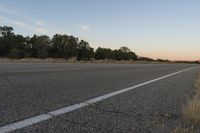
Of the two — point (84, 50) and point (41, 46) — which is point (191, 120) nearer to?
point (41, 46)

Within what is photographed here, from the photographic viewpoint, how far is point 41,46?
79.8 m

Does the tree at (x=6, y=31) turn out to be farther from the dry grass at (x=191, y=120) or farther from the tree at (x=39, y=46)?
the dry grass at (x=191, y=120)

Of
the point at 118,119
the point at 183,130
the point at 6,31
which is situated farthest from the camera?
the point at 6,31

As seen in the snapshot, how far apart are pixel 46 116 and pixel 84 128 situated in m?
0.74

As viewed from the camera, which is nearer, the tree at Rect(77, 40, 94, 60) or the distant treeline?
the distant treeline

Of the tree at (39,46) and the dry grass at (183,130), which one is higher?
the tree at (39,46)

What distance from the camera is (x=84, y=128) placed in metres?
3.98

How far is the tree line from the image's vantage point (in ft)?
229

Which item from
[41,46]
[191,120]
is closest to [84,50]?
[41,46]

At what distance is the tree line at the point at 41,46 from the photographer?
6988 cm

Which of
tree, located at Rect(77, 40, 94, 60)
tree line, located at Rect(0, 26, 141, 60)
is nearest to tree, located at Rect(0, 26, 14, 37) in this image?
tree line, located at Rect(0, 26, 141, 60)

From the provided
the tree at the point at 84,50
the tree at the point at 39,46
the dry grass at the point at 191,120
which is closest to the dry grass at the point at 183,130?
the dry grass at the point at 191,120

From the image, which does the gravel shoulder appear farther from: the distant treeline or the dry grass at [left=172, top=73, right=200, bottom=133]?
the distant treeline

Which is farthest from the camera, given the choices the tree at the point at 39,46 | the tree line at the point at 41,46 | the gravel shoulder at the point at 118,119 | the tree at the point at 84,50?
the tree at the point at 84,50
